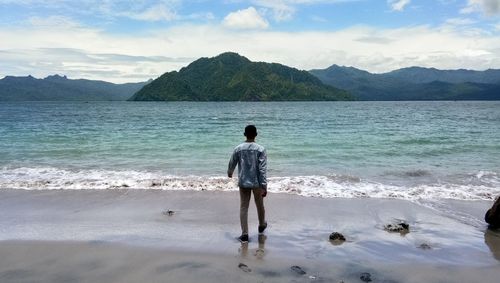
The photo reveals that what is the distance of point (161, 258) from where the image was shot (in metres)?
7.10

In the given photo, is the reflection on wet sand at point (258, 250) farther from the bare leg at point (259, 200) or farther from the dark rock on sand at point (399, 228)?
the dark rock on sand at point (399, 228)

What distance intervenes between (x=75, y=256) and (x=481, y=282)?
6427 millimetres

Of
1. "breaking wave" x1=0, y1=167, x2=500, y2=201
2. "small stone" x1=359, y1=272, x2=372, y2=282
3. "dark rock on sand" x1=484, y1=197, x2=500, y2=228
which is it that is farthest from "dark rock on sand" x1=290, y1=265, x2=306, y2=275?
"breaking wave" x1=0, y1=167, x2=500, y2=201

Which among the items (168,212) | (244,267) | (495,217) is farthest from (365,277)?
(168,212)

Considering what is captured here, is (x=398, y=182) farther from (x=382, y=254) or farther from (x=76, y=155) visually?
(x=76, y=155)

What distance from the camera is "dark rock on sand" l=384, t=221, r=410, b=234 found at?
880 cm

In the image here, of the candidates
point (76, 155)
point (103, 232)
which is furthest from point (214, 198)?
point (76, 155)

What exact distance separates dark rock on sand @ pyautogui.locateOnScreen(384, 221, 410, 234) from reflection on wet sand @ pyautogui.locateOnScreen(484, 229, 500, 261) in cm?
146

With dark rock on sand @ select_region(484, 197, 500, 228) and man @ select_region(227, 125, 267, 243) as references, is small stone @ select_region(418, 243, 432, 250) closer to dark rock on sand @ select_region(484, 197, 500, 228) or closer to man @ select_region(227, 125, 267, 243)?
dark rock on sand @ select_region(484, 197, 500, 228)

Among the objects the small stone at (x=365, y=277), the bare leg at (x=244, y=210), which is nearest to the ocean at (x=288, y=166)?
the bare leg at (x=244, y=210)

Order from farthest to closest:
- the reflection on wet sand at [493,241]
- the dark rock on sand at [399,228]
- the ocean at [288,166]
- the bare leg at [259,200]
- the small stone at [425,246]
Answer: the ocean at [288,166] → the dark rock on sand at [399,228] → the bare leg at [259,200] → the small stone at [425,246] → the reflection on wet sand at [493,241]

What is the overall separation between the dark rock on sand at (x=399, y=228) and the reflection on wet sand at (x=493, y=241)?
146 cm

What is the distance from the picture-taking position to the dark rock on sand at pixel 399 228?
880 cm

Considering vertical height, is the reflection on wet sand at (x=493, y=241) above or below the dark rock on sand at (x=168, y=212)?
above
